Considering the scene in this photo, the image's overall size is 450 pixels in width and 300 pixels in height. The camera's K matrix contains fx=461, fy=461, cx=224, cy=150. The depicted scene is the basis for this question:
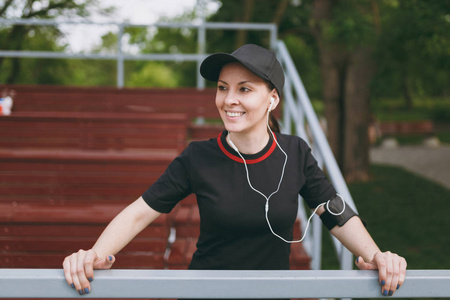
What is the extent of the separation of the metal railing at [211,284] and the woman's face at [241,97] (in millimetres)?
581

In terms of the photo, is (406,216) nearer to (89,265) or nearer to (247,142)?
(247,142)

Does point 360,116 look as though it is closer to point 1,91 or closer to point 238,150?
point 1,91

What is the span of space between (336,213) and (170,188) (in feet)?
1.90

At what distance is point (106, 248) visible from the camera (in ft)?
4.66

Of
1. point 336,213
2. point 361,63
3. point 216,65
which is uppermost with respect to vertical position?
point 361,63

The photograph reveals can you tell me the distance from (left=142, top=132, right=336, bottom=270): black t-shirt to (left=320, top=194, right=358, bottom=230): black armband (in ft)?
0.14

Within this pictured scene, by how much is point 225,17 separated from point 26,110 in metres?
8.51

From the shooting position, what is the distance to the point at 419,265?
5043 mm

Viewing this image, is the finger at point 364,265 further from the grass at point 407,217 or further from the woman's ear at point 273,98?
the grass at point 407,217

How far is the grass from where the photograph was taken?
546 centimetres

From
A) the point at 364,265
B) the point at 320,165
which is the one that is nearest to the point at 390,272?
the point at 364,265

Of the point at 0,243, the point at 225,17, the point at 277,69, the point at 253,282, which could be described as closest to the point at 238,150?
the point at 277,69

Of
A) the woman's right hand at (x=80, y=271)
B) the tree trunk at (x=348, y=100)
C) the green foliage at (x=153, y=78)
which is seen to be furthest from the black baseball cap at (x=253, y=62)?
the green foliage at (x=153, y=78)

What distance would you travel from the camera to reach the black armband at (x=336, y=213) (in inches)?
62.4
